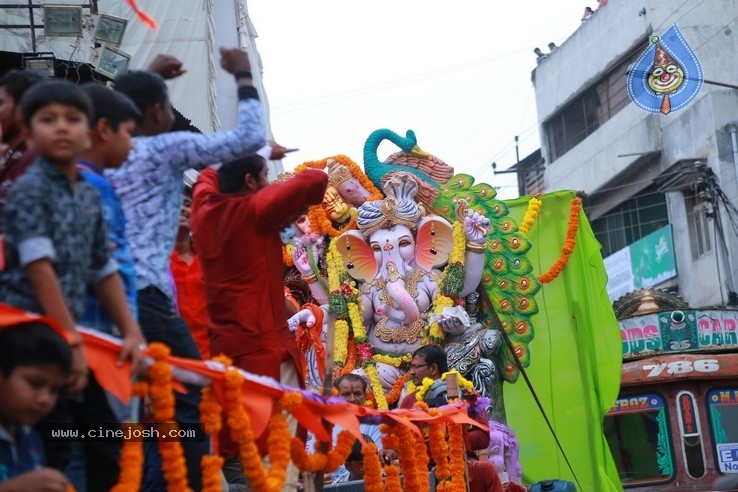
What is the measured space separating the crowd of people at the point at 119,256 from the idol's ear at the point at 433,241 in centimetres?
461

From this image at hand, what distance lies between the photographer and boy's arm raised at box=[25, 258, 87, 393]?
3340 mm

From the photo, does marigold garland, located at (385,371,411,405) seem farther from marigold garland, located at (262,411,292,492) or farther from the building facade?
the building facade

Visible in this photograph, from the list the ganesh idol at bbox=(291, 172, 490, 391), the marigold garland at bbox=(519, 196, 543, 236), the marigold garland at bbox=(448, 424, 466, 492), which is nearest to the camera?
the marigold garland at bbox=(448, 424, 466, 492)

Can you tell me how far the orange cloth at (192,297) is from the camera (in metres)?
5.59

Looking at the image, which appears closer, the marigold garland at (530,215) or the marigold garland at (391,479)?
the marigold garland at (391,479)

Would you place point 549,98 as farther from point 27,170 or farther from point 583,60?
point 27,170

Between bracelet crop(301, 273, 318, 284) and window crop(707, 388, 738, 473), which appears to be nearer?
bracelet crop(301, 273, 318, 284)

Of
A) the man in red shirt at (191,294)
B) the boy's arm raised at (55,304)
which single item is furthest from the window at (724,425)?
the boy's arm raised at (55,304)

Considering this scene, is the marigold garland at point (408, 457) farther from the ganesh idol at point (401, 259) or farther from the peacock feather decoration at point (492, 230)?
the peacock feather decoration at point (492, 230)

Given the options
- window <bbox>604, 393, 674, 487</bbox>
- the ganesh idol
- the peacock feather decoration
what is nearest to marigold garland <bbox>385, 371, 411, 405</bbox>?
the ganesh idol

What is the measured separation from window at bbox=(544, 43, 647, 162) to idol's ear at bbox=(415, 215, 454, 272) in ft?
59.0

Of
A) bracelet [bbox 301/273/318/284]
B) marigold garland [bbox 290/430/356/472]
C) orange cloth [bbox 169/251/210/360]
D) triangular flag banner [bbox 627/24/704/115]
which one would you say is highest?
triangular flag banner [bbox 627/24/704/115]

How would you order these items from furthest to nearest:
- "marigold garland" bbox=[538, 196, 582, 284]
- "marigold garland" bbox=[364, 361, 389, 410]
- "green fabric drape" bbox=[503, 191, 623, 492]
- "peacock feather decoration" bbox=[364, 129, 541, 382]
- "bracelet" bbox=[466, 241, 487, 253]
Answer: "marigold garland" bbox=[538, 196, 582, 284]
"green fabric drape" bbox=[503, 191, 623, 492]
"peacock feather decoration" bbox=[364, 129, 541, 382]
"bracelet" bbox=[466, 241, 487, 253]
"marigold garland" bbox=[364, 361, 389, 410]

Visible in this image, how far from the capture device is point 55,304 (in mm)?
3350
